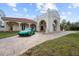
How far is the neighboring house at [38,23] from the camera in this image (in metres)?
3.59

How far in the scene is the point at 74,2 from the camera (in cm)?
340

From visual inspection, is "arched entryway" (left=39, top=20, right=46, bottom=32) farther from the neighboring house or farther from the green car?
the green car

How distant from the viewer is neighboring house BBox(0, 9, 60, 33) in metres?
3.59

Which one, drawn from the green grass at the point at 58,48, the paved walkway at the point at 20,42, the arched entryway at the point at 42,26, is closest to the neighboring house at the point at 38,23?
the arched entryway at the point at 42,26

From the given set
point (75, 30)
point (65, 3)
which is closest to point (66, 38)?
point (75, 30)

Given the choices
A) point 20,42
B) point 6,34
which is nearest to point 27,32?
point 20,42

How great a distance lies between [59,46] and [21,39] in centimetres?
70

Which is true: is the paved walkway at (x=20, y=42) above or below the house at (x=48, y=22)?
below

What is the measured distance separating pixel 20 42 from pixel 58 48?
689 mm

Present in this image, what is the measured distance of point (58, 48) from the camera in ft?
11.3

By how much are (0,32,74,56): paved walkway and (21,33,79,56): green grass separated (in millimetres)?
97

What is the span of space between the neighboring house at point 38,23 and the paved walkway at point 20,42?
0.39 feet

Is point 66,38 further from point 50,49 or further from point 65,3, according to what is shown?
point 65,3

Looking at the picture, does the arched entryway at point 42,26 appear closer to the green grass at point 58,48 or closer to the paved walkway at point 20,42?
the paved walkway at point 20,42
